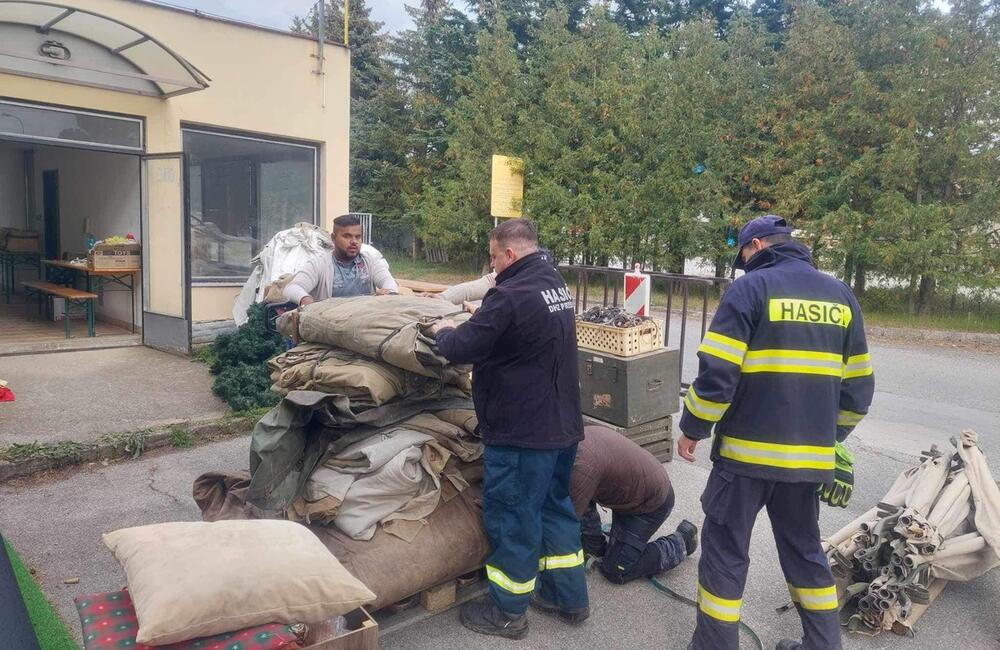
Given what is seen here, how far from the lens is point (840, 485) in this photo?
3.46 meters

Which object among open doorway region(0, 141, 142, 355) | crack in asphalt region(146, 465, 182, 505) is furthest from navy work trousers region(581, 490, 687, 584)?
open doorway region(0, 141, 142, 355)

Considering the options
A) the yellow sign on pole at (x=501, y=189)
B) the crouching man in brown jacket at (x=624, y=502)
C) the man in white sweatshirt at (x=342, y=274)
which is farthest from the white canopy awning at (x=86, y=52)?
the crouching man in brown jacket at (x=624, y=502)

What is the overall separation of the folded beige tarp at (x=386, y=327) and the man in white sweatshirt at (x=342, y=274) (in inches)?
47.3

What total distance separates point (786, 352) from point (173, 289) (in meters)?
7.96

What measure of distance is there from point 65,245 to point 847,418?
12.7 meters

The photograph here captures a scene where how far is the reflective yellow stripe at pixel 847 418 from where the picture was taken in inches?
136

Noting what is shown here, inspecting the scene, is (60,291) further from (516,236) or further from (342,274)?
(516,236)

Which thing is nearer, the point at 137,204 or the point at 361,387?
the point at 361,387

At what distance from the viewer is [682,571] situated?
4277 millimetres

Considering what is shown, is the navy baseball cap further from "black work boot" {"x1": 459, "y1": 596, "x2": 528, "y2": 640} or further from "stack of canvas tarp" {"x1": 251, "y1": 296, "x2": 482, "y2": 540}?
"black work boot" {"x1": 459, "y1": 596, "x2": 528, "y2": 640}

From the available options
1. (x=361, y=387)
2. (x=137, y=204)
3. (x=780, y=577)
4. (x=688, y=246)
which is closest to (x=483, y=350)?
(x=361, y=387)

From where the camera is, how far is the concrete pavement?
6.02m

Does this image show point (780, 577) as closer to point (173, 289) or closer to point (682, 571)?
point (682, 571)

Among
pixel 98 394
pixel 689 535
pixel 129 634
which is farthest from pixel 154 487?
pixel 689 535
